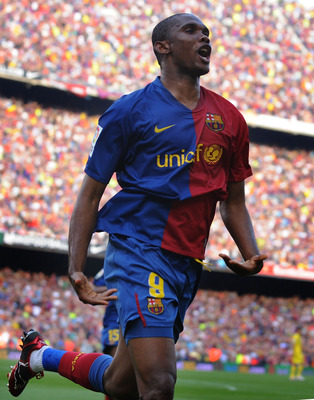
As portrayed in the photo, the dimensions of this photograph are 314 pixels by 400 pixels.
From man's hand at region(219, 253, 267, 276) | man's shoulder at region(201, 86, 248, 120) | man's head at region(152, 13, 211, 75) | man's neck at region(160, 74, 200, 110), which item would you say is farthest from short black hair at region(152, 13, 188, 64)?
man's hand at region(219, 253, 267, 276)

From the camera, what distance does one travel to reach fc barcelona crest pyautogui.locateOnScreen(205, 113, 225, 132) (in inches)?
131

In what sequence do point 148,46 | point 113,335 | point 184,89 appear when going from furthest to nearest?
point 148,46, point 113,335, point 184,89

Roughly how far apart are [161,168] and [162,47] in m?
0.68

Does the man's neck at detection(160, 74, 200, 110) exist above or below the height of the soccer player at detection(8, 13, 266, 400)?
above

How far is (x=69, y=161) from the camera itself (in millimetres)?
20797

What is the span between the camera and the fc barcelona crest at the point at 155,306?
2.99 meters

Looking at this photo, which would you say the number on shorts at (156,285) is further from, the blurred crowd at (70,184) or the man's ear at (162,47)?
the blurred crowd at (70,184)

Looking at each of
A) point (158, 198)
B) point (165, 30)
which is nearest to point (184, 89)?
point (165, 30)

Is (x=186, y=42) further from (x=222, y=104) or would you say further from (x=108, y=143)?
(x=108, y=143)

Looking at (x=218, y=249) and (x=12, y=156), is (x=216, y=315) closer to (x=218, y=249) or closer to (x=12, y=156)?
(x=218, y=249)

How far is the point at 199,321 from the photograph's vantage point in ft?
68.6

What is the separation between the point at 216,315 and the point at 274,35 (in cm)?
1102

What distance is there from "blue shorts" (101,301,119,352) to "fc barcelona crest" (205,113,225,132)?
9.37ft

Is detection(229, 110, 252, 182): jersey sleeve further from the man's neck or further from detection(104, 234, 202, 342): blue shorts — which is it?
detection(104, 234, 202, 342): blue shorts
